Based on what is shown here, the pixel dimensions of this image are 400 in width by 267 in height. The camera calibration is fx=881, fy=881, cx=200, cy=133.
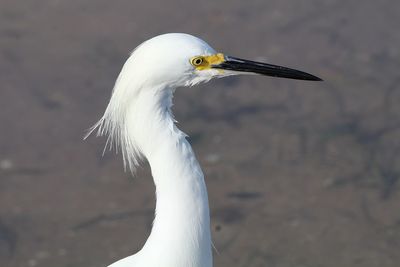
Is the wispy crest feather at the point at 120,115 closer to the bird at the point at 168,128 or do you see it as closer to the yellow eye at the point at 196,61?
the bird at the point at 168,128

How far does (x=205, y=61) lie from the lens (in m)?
3.12

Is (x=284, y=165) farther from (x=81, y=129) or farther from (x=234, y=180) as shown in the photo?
(x=81, y=129)

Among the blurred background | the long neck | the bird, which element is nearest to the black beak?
the bird

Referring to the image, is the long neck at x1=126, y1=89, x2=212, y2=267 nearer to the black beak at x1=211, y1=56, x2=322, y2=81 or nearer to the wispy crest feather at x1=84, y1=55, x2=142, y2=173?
the wispy crest feather at x1=84, y1=55, x2=142, y2=173

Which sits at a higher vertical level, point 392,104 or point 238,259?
point 392,104

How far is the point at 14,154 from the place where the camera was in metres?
5.48

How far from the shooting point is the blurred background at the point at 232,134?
496 cm

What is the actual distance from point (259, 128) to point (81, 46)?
4.98 ft

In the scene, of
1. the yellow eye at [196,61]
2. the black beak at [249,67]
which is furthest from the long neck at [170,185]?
the black beak at [249,67]

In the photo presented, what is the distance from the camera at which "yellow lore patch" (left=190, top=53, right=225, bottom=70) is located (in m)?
3.07

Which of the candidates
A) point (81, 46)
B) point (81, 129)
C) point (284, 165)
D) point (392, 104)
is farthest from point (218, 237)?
point (81, 46)

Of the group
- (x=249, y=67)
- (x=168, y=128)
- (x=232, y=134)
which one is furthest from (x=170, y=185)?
(x=232, y=134)

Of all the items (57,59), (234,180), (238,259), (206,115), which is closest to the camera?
(238,259)

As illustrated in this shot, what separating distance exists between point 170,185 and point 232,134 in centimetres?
246
